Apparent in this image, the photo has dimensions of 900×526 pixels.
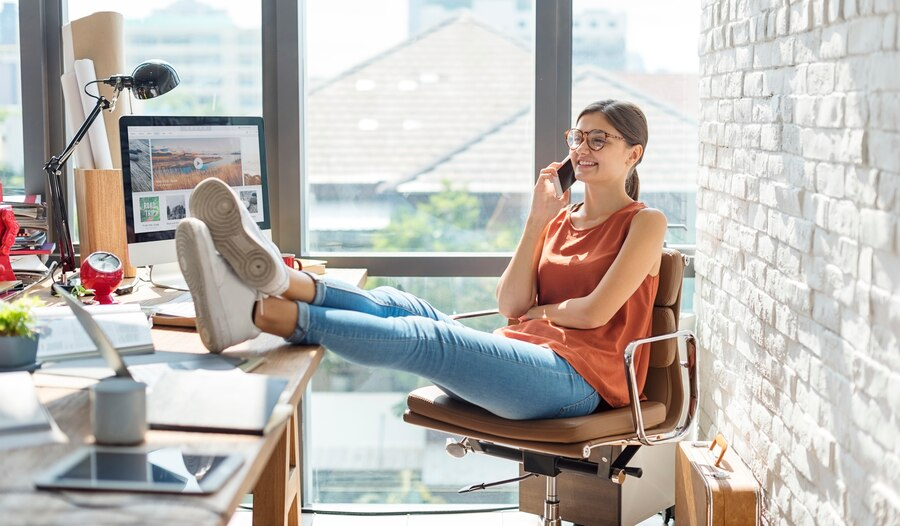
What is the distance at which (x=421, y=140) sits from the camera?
3.33m

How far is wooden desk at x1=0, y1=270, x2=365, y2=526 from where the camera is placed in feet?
3.80

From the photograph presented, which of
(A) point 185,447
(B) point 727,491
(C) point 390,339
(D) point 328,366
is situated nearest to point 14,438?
(A) point 185,447

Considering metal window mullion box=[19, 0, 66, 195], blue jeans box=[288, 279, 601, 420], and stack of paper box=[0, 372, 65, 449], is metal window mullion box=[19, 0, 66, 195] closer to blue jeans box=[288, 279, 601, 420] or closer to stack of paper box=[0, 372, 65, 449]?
blue jeans box=[288, 279, 601, 420]

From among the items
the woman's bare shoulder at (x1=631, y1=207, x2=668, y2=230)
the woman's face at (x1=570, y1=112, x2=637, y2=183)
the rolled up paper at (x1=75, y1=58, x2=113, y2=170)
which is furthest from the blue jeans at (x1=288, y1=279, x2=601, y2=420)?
the rolled up paper at (x1=75, y1=58, x2=113, y2=170)

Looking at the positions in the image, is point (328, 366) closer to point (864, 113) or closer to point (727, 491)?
point (727, 491)

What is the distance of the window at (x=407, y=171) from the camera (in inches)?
129

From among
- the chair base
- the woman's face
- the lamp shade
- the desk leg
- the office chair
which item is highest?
the lamp shade

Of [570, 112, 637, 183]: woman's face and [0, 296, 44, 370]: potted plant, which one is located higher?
[570, 112, 637, 183]: woman's face

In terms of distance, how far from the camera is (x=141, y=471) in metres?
1.31

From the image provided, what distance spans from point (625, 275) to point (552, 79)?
39.6 inches

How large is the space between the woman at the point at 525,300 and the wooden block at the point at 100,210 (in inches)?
39.4

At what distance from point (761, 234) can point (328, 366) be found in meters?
1.53

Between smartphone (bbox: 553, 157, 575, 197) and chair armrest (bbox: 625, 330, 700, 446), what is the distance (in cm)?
54

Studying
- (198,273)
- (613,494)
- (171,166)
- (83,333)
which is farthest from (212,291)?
(613,494)
